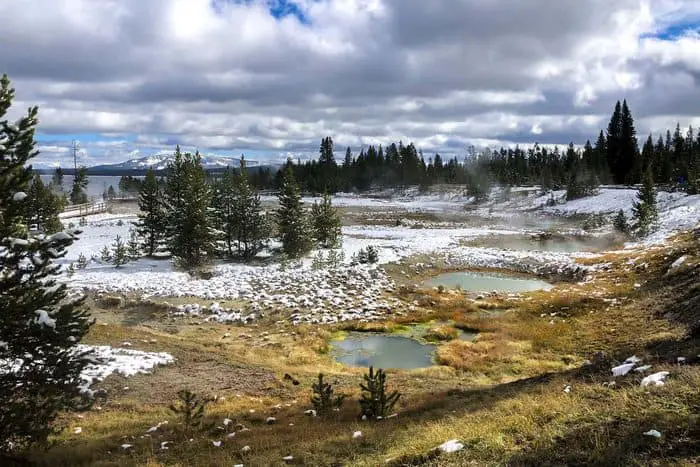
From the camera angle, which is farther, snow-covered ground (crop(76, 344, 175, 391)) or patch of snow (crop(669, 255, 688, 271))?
patch of snow (crop(669, 255, 688, 271))

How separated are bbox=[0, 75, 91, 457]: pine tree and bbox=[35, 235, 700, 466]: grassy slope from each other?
62.8 inches

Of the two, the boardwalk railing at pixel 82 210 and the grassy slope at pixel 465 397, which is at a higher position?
the boardwalk railing at pixel 82 210

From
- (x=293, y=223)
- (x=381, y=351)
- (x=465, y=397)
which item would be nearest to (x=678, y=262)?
(x=381, y=351)

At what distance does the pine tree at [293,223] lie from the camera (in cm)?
3978

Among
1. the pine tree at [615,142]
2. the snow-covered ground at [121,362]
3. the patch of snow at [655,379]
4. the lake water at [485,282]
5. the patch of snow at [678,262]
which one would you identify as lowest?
the lake water at [485,282]

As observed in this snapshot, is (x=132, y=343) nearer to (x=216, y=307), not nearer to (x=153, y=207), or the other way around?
(x=216, y=307)

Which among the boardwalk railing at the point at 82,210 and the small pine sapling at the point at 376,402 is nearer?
the small pine sapling at the point at 376,402

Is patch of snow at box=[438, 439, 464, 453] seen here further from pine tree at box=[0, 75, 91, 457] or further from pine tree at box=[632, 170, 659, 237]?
pine tree at box=[632, 170, 659, 237]

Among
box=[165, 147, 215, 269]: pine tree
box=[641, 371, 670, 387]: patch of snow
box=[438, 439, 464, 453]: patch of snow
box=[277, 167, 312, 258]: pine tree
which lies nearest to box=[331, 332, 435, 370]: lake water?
box=[641, 371, 670, 387]: patch of snow

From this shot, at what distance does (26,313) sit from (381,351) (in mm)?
16063

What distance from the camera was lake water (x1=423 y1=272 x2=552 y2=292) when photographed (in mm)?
34469

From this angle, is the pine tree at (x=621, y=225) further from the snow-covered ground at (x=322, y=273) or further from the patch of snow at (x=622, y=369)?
the patch of snow at (x=622, y=369)

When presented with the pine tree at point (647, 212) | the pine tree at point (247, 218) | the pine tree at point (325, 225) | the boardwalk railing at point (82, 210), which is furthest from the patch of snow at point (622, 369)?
the boardwalk railing at point (82, 210)

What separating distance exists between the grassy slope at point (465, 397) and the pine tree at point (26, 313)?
1.60 m
